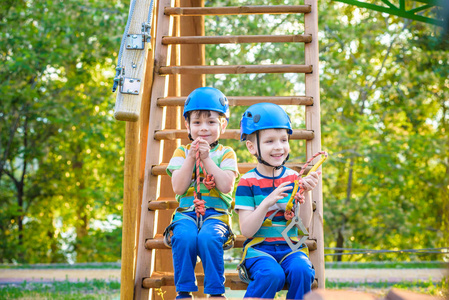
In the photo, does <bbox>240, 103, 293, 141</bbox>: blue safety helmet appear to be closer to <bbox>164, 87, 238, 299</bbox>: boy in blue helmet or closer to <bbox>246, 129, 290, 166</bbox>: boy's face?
<bbox>246, 129, 290, 166</bbox>: boy's face

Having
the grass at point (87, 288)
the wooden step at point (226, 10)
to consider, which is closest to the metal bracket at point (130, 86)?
the wooden step at point (226, 10)

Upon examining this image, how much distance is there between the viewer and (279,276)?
266 cm

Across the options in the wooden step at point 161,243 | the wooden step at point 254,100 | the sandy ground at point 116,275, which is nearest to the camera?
the wooden step at point 161,243

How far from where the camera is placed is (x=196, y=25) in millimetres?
5371

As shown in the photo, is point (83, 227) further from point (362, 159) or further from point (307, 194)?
point (307, 194)

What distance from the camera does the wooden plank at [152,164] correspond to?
11.0 feet

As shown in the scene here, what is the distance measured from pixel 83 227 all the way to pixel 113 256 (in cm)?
218

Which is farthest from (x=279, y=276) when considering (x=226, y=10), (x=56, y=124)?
(x=56, y=124)

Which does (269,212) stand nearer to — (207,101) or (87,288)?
(207,101)

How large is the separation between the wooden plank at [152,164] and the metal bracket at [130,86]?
2.62ft

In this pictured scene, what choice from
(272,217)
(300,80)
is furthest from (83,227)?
(272,217)

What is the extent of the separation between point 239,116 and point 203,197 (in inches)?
295

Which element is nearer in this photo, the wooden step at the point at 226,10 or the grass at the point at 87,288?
the wooden step at the point at 226,10

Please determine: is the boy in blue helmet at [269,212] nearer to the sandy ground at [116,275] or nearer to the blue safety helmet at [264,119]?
the blue safety helmet at [264,119]
